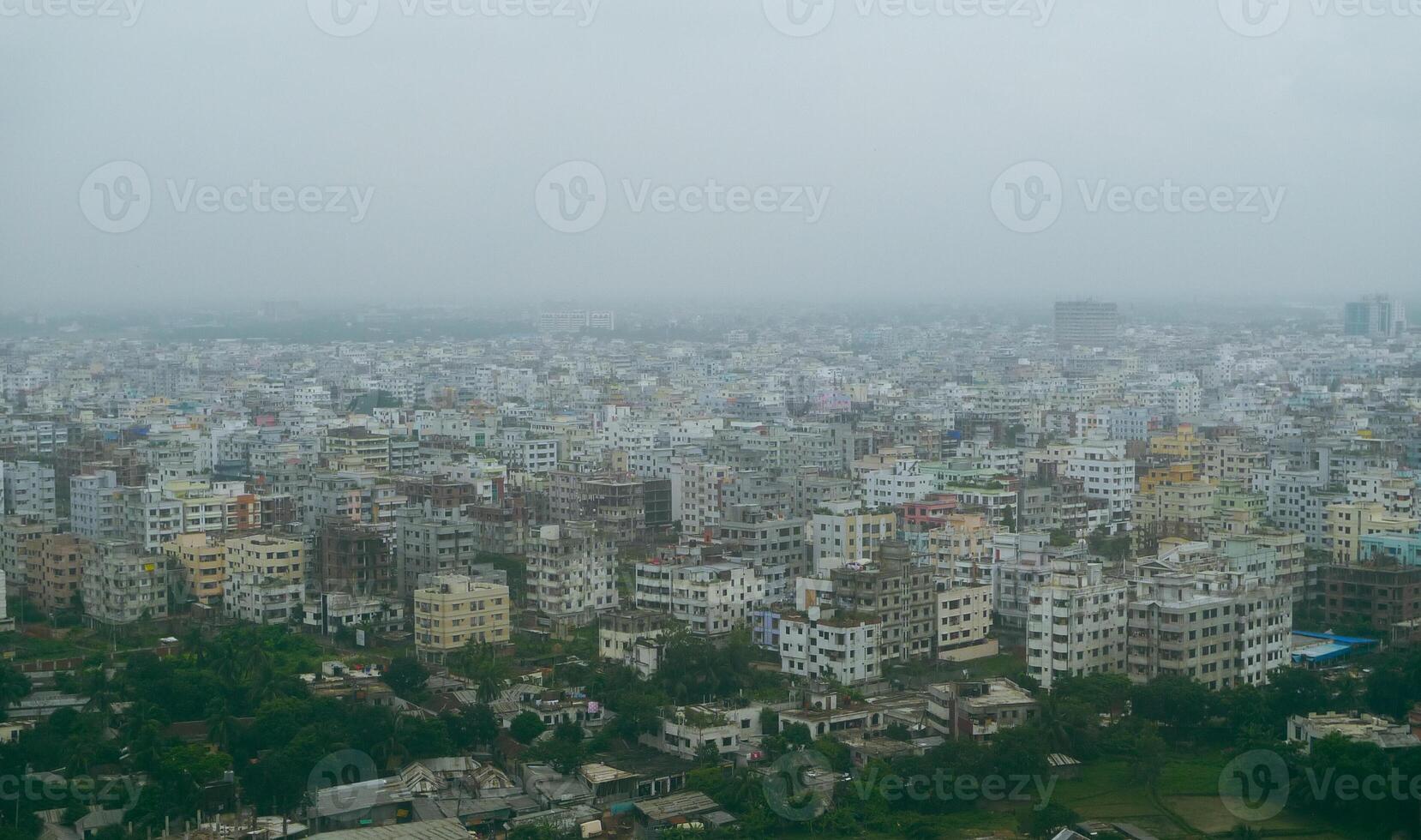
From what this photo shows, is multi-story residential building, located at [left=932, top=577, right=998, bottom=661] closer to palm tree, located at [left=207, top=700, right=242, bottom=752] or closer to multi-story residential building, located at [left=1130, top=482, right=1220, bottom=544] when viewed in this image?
multi-story residential building, located at [left=1130, top=482, right=1220, bottom=544]

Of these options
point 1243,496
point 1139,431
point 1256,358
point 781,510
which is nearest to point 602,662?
point 781,510

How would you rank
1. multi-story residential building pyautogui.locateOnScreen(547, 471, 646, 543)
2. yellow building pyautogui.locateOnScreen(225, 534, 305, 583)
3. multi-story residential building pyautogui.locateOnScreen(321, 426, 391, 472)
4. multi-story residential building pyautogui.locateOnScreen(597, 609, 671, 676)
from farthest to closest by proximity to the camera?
multi-story residential building pyautogui.locateOnScreen(321, 426, 391, 472) < multi-story residential building pyautogui.locateOnScreen(547, 471, 646, 543) < yellow building pyautogui.locateOnScreen(225, 534, 305, 583) < multi-story residential building pyautogui.locateOnScreen(597, 609, 671, 676)

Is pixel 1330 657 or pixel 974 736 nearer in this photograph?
pixel 974 736

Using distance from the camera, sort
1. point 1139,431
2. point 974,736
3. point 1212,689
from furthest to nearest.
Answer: point 1139,431 → point 1212,689 → point 974,736

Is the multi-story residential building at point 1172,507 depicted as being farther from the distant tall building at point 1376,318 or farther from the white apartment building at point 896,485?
the distant tall building at point 1376,318

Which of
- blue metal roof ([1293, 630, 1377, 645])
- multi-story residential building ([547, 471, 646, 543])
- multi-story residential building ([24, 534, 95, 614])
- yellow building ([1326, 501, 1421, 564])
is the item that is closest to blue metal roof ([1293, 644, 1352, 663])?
blue metal roof ([1293, 630, 1377, 645])

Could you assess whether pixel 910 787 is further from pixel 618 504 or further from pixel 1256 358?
pixel 1256 358

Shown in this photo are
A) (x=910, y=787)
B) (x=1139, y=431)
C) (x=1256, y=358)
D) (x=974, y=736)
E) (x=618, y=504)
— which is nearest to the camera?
(x=910, y=787)

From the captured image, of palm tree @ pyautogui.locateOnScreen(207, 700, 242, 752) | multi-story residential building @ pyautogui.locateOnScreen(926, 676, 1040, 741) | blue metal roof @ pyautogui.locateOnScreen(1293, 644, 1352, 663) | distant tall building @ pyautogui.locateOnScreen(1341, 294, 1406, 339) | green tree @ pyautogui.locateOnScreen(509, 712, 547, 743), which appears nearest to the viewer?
palm tree @ pyautogui.locateOnScreen(207, 700, 242, 752)
